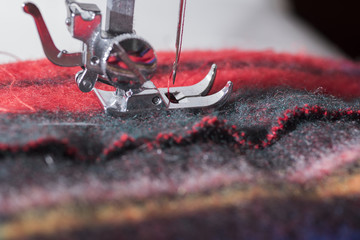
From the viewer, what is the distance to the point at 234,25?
5.18ft

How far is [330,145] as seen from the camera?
570 mm

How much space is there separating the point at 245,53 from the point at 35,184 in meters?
0.69

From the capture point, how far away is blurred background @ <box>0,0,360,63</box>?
1.30 m

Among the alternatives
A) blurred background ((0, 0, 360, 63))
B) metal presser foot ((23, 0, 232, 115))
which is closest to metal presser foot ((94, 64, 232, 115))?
metal presser foot ((23, 0, 232, 115))

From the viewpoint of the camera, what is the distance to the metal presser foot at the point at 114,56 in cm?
59

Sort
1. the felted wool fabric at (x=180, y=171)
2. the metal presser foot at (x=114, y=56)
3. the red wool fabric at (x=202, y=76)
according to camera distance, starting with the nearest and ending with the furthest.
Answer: the felted wool fabric at (x=180, y=171)
the metal presser foot at (x=114, y=56)
the red wool fabric at (x=202, y=76)

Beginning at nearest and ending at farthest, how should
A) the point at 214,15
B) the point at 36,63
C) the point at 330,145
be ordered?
the point at 330,145 < the point at 36,63 < the point at 214,15

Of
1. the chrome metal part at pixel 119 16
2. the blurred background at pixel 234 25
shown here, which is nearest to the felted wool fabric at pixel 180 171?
the chrome metal part at pixel 119 16

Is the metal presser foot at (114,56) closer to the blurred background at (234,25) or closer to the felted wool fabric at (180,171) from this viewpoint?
the felted wool fabric at (180,171)

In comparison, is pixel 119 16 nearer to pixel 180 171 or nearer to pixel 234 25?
pixel 180 171

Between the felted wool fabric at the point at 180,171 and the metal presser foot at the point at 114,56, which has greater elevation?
the metal presser foot at the point at 114,56

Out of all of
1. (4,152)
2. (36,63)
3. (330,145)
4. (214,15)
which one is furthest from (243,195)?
(214,15)

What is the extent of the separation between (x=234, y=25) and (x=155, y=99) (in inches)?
39.5

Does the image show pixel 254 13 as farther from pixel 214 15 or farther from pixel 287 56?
pixel 287 56
